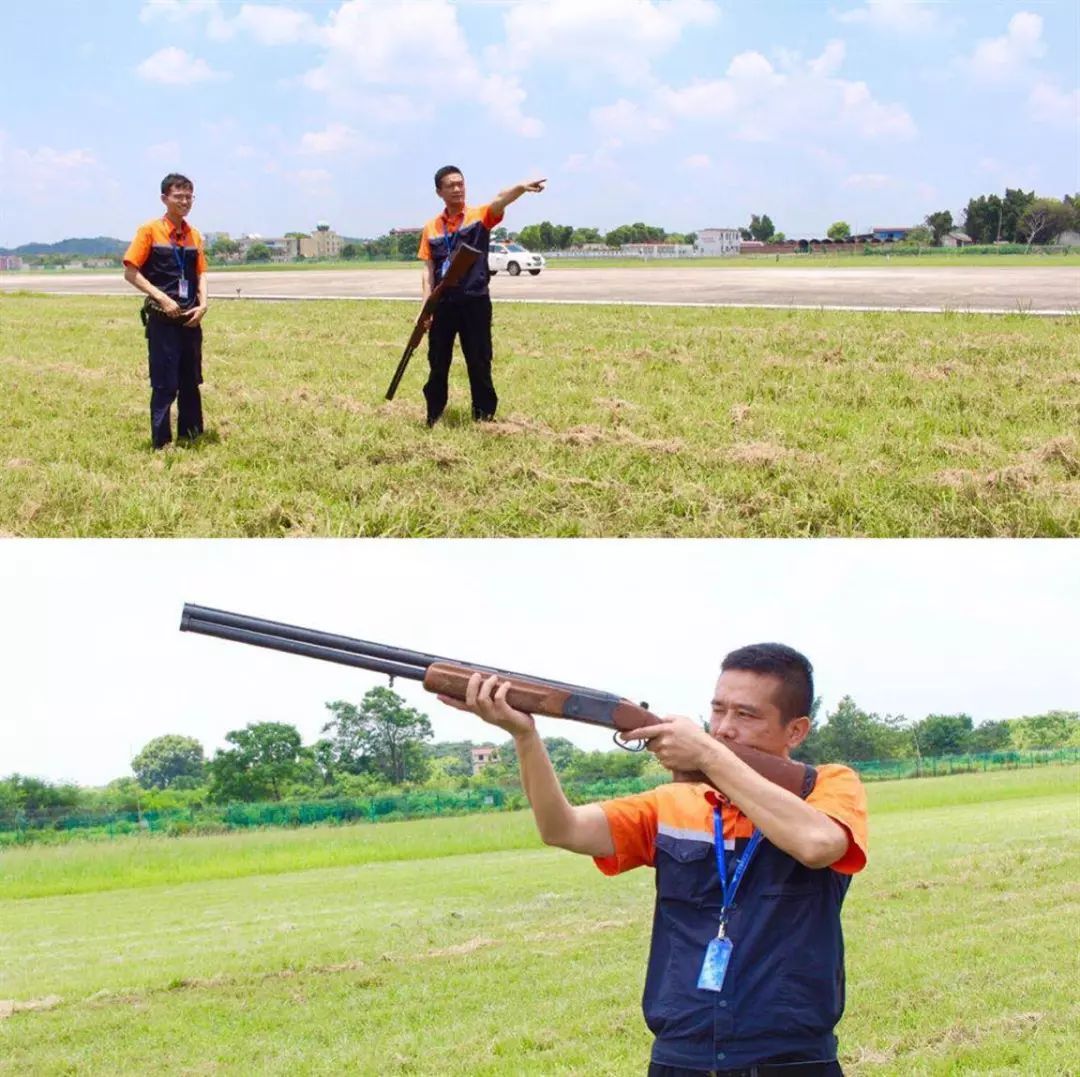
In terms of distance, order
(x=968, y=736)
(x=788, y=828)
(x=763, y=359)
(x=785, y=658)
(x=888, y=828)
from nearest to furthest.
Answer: (x=788, y=828)
(x=785, y=658)
(x=888, y=828)
(x=763, y=359)
(x=968, y=736)

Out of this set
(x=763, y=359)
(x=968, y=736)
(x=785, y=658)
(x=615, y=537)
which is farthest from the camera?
(x=968, y=736)

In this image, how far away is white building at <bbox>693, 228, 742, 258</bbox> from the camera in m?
67.8

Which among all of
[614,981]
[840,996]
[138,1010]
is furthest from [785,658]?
[138,1010]

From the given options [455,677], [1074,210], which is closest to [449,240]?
[455,677]

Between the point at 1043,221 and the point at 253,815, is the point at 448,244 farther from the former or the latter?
the point at 1043,221

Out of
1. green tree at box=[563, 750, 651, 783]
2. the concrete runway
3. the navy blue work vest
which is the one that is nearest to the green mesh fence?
green tree at box=[563, 750, 651, 783]

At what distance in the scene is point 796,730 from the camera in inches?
117

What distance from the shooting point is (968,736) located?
610 inches

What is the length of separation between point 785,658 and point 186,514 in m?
5.61

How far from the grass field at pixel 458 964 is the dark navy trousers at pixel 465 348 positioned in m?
3.75

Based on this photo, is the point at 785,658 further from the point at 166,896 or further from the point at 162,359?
the point at 166,896

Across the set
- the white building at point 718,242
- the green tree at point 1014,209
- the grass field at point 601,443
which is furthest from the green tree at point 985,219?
Result: the grass field at point 601,443

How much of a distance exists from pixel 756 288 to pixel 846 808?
73.9 feet

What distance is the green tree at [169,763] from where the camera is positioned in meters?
12.0
